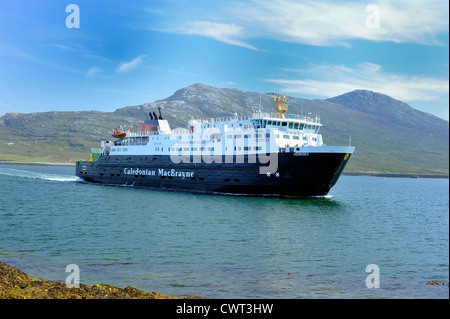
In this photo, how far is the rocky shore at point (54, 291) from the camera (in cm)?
982

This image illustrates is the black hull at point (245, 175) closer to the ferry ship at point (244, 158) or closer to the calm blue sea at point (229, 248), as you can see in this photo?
the ferry ship at point (244, 158)

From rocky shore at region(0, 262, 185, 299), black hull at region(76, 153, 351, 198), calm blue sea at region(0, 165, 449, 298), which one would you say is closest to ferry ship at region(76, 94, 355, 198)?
black hull at region(76, 153, 351, 198)

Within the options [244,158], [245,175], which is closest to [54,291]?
[245,175]

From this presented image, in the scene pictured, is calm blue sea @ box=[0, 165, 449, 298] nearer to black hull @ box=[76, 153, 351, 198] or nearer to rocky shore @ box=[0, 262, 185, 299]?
rocky shore @ box=[0, 262, 185, 299]

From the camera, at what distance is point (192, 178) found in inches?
1885

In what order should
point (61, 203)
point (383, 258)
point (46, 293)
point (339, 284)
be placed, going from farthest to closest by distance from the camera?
point (61, 203) → point (383, 258) → point (339, 284) → point (46, 293)

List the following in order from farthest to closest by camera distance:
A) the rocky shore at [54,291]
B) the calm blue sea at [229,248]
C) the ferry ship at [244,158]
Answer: the ferry ship at [244,158]
the calm blue sea at [229,248]
the rocky shore at [54,291]

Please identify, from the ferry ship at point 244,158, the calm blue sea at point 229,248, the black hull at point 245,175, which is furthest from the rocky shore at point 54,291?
the ferry ship at point 244,158

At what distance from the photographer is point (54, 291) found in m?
10.4

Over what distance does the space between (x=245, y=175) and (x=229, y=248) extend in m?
22.9

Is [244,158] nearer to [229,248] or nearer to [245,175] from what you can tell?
[245,175]
